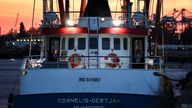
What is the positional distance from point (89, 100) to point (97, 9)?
6486 millimetres

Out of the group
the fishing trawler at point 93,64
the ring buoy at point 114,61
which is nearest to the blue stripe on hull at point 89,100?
the fishing trawler at point 93,64

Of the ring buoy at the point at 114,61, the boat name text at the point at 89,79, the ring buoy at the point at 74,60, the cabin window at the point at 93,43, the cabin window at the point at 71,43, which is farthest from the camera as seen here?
the cabin window at the point at 71,43

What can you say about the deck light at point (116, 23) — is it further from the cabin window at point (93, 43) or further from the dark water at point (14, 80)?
the dark water at point (14, 80)

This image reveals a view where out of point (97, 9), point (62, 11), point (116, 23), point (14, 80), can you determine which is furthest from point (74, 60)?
point (14, 80)

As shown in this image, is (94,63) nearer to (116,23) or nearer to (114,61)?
(114,61)

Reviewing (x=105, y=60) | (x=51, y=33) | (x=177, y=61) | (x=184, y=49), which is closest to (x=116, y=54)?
(x=105, y=60)

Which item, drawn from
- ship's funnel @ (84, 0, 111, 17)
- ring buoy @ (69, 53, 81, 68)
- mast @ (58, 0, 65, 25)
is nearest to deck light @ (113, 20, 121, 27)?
ship's funnel @ (84, 0, 111, 17)

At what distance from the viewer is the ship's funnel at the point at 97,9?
35031mm

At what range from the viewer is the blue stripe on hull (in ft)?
98.0

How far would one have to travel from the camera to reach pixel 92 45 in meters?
33.5

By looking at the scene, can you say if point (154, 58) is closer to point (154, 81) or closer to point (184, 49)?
point (154, 81)

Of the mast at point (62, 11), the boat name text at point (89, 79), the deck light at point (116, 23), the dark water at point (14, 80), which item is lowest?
the dark water at point (14, 80)

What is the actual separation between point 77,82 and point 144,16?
642 centimetres

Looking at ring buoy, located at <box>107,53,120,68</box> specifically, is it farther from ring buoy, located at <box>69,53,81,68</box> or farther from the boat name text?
the boat name text
